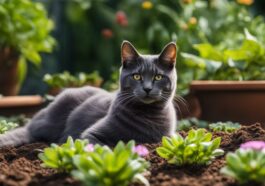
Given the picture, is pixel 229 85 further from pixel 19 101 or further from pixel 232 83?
pixel 19 101

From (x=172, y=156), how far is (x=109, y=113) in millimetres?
867

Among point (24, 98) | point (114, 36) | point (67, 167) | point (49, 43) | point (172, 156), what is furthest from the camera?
point (114, 36)

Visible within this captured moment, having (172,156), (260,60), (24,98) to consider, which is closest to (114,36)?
(24,98)

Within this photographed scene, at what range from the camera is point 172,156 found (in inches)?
84.6

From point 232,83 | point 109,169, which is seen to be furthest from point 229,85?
point 109,169

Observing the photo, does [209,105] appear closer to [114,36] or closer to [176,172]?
[176,172]

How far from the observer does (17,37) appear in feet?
15.6

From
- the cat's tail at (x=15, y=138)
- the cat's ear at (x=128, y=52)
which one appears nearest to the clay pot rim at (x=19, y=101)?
the cat's tail at (x=15, y=138)

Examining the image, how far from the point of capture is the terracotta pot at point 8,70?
4777 millimetres

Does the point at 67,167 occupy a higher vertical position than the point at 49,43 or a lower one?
lower

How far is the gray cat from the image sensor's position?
282 centimetres

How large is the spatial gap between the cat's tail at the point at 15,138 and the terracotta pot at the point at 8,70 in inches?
63.0

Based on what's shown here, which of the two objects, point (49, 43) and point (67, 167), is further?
point (49, 43)

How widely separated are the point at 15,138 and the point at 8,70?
6.11 feet
